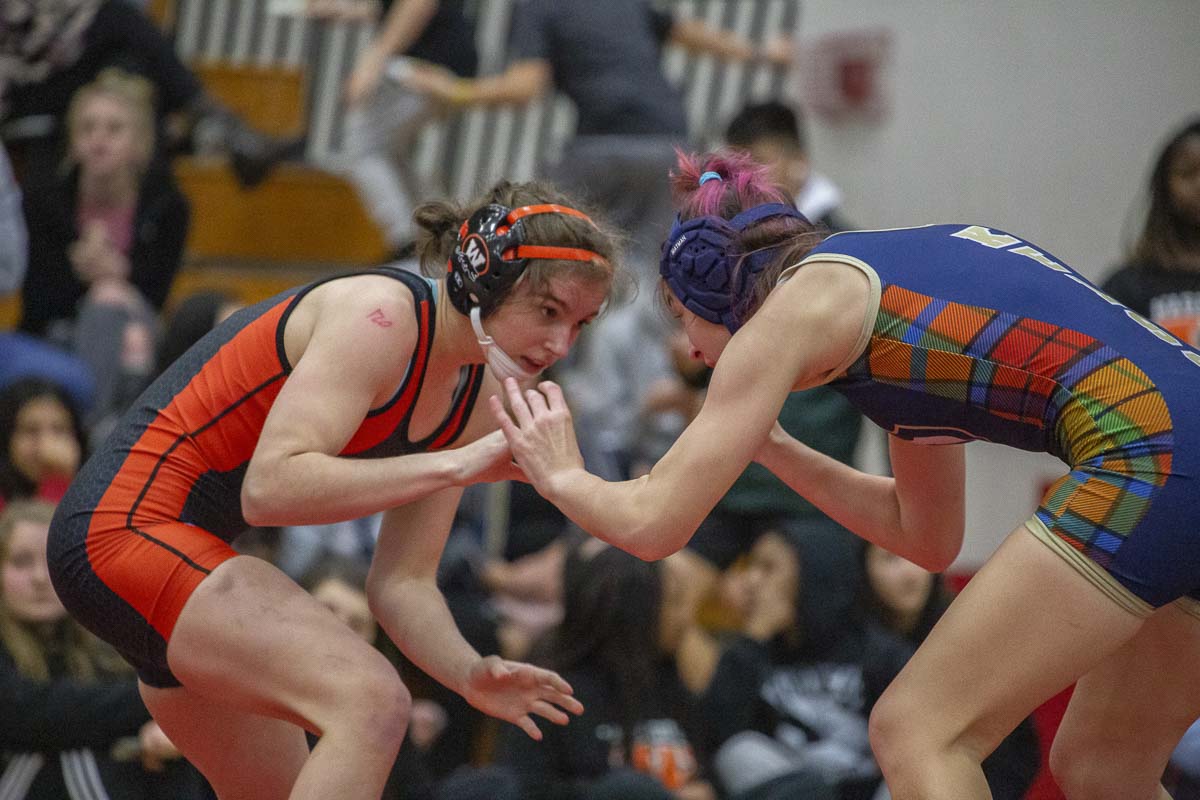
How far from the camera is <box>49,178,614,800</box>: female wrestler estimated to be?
2.85 metres

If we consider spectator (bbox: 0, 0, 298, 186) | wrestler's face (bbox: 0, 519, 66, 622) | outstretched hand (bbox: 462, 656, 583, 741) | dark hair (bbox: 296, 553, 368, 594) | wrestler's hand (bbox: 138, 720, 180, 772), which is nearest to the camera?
outstretched hand (bbox: 462, 656, 583, 741)

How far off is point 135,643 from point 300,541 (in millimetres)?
2068

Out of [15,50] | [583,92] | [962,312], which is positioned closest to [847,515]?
[962,312]

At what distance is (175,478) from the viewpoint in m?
3.08

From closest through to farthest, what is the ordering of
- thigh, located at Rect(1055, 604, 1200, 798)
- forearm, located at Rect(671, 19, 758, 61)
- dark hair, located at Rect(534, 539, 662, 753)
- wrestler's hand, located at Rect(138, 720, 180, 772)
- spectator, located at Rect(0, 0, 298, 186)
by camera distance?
thigh, located at Rect(1055, 604, 1200, 798) → wrestler's hand, located at Rect(138, 720, 180, 772) → dark hair, located at Rect(534, 539, 662, 753) → spectator, located at Rect(0, 0, 298, 186) → forearm, located at Rect(671, 19, 758, 61)

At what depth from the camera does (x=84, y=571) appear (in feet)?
9.98

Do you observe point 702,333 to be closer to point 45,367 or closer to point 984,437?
point 984,437

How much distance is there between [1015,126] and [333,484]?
5.14 m

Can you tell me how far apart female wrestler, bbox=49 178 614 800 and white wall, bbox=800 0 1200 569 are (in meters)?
4.00

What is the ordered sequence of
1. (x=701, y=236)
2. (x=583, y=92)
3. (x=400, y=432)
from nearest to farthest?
(x=701, y=236)
(x=400, y=432)
(x=583, y=92)

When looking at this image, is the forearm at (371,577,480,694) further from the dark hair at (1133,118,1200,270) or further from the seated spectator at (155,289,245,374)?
the dark hair at (1133,118,1200,270)

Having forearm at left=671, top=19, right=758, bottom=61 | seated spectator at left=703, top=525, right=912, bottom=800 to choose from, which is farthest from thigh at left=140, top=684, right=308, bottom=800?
forearm at left=671, top=19, right=758, bottom=61

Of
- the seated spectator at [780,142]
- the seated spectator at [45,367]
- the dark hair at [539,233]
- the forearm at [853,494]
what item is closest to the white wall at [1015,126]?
the seated spectator at [780,142]

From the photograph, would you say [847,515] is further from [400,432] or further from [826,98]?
[826,98]
